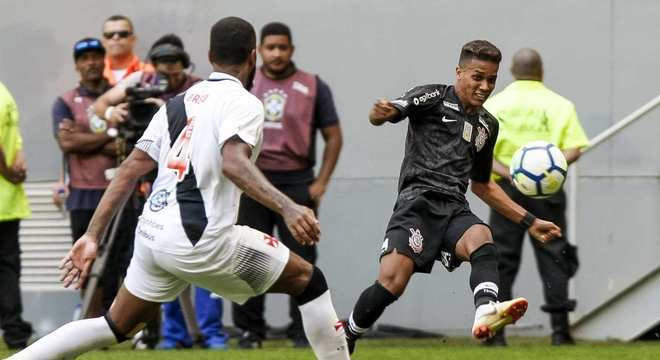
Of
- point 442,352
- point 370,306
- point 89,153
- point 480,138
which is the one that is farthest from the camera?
point 89,153

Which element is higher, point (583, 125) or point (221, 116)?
point (221, 116)

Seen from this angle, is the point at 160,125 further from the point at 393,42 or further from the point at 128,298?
the point at 393,42

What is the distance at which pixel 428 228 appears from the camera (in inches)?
353

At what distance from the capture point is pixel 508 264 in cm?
1202

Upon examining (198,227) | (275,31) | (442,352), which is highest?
(275,31)

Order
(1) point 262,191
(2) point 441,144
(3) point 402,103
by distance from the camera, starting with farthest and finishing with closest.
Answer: (2) point 441,144 → (3) point 402,103 → (1) point 262,191

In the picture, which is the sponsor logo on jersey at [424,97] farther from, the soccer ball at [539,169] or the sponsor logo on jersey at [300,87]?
the sponsor logo on jersey at [300,87]

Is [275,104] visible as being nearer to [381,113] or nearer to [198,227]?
[381,113]

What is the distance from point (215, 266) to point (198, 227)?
213 mm

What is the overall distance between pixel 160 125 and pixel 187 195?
427mm

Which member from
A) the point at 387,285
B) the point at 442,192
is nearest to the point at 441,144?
the point at 442,192

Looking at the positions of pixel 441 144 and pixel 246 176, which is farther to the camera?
pixel 441 144

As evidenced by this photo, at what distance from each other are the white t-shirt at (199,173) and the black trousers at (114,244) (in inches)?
196

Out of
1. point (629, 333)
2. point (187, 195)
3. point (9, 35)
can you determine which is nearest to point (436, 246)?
point (187, 195)
